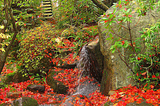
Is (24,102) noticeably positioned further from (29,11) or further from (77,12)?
(29,11)

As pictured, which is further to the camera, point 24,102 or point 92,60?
point 92,60

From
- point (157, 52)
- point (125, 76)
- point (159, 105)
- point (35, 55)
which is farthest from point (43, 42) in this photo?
point (159, 105)

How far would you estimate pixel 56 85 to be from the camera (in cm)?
751

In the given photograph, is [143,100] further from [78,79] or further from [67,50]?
[67,50]

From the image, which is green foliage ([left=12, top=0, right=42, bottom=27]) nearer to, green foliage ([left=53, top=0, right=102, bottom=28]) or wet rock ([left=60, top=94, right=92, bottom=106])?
green foliage ([left=53, top=0, right=102, bottom=28])

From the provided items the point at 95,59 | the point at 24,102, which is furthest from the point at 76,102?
the point at 95,59

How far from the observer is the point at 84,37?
8.86 m

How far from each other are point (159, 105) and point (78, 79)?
15.6 ft

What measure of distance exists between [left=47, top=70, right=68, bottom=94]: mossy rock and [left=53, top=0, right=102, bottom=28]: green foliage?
383 centimetres

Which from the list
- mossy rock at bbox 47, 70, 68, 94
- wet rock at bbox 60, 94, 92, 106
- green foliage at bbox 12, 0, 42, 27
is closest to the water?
mossy rock at bbox 47, 70, 68, 94

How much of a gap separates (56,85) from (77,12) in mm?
5191

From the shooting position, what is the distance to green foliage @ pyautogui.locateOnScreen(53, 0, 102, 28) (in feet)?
30.1

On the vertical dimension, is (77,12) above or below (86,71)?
above

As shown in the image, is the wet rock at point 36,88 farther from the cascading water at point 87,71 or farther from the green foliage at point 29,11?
the green foliage at point 29,11
